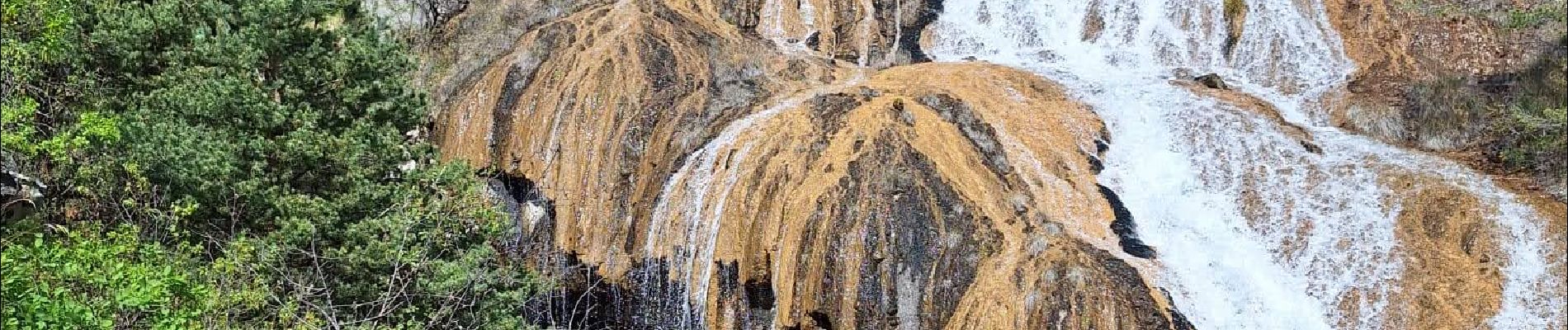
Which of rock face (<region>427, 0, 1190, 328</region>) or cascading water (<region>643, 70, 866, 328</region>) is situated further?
cascading water (<region>643, 70, 866, 328</region>)

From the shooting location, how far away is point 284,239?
12688mm

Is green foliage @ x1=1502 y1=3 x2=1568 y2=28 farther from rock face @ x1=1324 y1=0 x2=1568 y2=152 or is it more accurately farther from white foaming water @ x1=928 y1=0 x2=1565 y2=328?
white foaming water @ x1=928 y1=0 x2=1565 y2=328

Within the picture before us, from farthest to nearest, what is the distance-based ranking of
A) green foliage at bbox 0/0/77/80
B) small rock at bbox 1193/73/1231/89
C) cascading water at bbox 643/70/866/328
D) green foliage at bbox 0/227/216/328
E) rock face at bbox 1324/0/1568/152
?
small rock at bbox 1193/73/1231/89 → rock face at bbox 1324/0/1568/152 → cascading water at bbox 643/70/866/328 → green foliage at bbox 0/0/77/80 → green foliage at bbox 0/227/216/328

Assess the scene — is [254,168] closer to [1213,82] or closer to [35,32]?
[35,32]

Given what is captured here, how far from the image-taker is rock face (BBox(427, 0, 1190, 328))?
12.4 metres

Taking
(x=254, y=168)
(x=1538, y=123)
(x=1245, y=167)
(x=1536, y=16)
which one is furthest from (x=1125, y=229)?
(x=254, y=168)

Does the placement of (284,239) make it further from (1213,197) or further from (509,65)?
(1213,197)

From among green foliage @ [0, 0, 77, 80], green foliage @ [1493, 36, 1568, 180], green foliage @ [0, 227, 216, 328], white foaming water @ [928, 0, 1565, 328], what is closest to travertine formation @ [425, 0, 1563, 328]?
white foaming water @ [928, 0, 1565, 328]

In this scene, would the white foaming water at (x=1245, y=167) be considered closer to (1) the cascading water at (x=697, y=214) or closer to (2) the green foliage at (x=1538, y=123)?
(2) the green foliage at (x=1538, y=123)

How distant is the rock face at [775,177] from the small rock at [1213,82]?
7.49 feet

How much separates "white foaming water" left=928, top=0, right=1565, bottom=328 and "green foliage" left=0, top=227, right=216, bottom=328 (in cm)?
1048

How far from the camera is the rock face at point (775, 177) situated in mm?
12383

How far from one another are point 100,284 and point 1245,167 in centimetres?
1323

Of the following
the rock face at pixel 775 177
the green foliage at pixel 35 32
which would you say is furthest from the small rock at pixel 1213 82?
the green foliage at pixel 35 32
